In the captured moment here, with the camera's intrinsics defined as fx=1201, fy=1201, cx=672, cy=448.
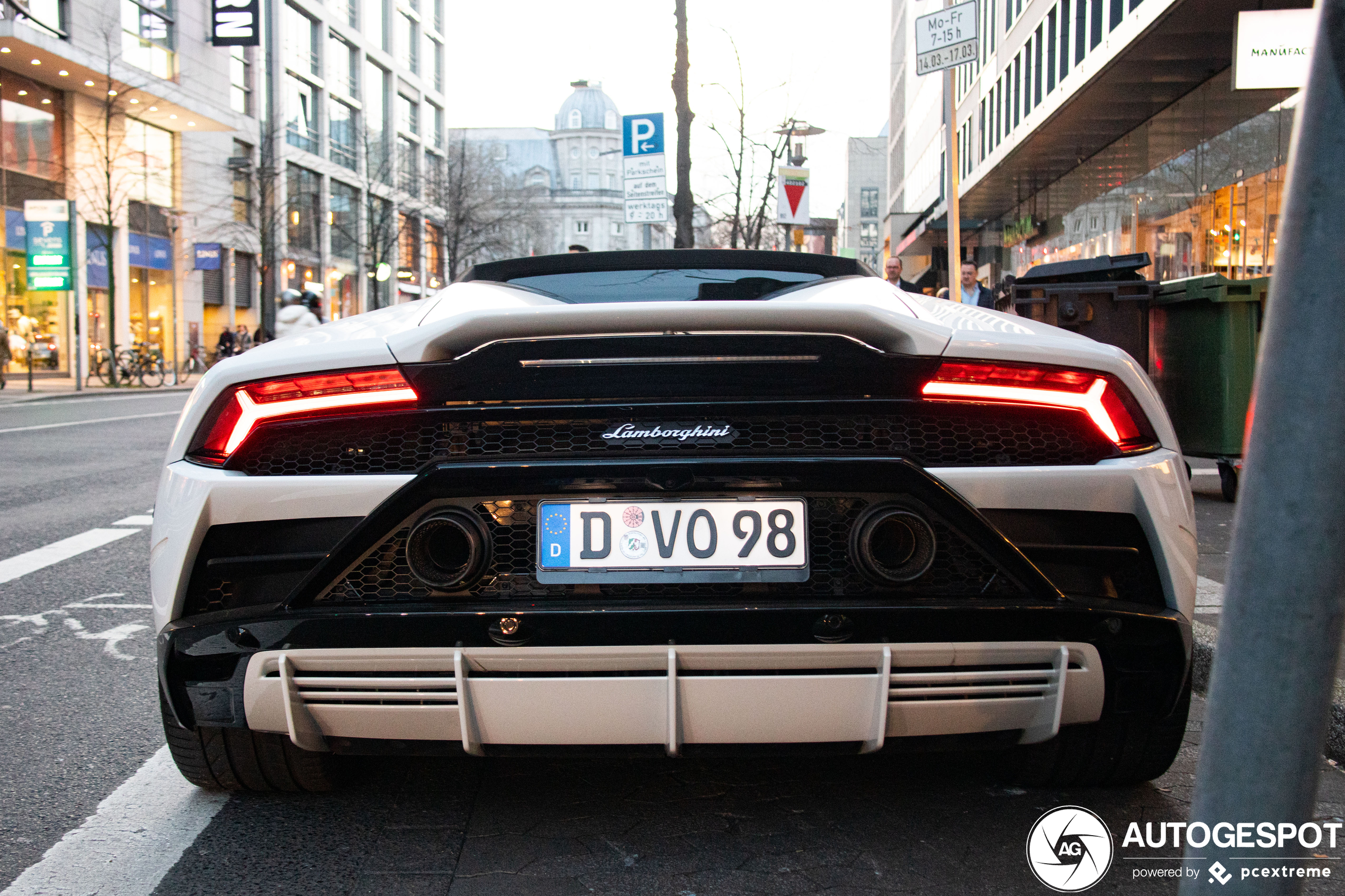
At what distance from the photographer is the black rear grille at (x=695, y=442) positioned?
2.26 metres

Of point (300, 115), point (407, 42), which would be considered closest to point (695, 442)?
point (300, 115)

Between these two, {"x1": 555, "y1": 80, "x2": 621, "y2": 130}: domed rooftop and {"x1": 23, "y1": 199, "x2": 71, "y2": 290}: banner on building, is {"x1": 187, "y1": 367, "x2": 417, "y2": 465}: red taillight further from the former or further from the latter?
{"x1": 555, "y1": 80, "x2": 621, "y2": 130}: domed rooftop

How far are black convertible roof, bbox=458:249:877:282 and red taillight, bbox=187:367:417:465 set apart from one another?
3.43 ft

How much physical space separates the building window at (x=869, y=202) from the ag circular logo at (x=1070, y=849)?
4851 inches

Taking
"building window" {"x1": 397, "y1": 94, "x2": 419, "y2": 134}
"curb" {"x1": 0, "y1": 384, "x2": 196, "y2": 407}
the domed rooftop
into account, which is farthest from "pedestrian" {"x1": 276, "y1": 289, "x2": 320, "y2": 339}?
the domed rooftop

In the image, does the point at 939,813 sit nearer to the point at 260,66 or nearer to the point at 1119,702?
the point at 1119,702

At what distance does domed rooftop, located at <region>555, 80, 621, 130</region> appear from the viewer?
13712 centimetres

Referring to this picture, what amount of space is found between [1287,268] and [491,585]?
4.69 feet

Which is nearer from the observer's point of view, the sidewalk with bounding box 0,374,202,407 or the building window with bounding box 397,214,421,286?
the sidewalk with bounding box 0,374,202,407

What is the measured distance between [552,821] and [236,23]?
130 ft

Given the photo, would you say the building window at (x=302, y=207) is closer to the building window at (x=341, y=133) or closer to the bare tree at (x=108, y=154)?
the building window at (x=341, y=133)

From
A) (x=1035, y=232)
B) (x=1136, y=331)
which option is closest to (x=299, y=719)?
(x=1136, y=331)

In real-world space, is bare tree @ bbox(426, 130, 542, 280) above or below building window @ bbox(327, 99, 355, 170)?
below

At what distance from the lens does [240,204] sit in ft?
134
